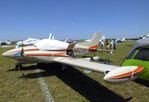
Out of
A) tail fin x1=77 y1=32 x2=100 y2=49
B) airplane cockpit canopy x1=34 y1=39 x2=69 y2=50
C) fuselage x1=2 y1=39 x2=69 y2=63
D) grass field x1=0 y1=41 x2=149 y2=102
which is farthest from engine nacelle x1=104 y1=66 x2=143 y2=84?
tail fin x1=77 y1=32 x2=100 y2=49

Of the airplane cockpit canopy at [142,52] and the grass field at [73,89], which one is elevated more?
the airplane cockpit canopy at [142,52]

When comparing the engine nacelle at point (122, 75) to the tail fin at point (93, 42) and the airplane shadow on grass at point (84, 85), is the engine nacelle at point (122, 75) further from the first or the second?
the tail fin at point (93, 42)

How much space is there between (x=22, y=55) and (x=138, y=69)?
29.0ft

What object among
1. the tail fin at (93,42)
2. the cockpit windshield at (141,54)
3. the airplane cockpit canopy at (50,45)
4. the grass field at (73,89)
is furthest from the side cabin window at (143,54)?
the tail fin at (93,42)

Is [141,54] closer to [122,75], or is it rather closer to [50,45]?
[122,75]

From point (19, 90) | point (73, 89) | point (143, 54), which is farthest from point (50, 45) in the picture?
point (143, 54)

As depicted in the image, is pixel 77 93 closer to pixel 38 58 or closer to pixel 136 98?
pixel 136 98

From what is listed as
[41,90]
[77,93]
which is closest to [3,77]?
[41,90]

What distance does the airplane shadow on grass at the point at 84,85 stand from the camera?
877cm

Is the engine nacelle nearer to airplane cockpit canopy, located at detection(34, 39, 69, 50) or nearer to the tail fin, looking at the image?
airplane cockpit canopy, located at detection(34, 39, 69, 50)

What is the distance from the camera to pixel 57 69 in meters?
15.7

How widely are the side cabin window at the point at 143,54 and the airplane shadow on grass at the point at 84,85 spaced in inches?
72.7

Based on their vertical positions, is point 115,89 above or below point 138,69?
below

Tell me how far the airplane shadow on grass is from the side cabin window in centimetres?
185
